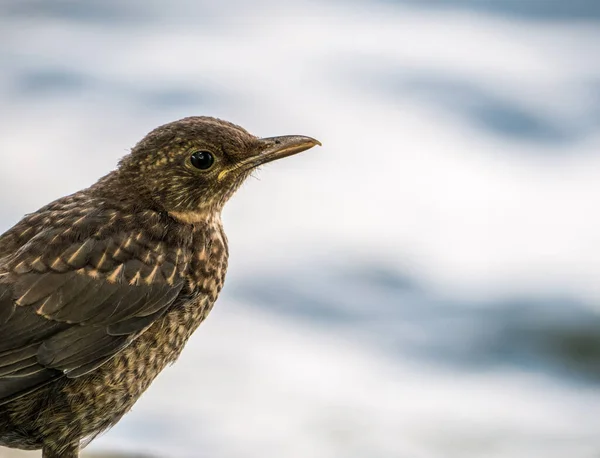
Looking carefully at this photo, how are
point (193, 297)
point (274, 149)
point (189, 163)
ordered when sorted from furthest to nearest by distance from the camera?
point (274, 149)
point (189, 163)
point (193, 297)

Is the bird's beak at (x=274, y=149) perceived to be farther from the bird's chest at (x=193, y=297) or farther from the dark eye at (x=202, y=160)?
the bird's chest at (x=193, y=297)

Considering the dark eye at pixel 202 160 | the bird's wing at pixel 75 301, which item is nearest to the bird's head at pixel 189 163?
the dark eye at pixel 202 160

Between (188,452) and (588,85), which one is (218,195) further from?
(588,85)

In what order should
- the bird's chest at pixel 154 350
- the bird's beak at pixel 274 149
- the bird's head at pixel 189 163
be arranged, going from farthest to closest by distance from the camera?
the bird's beak at pixel 274 149 < the bird's head at pixel 189 163 < the bird's chest at pixel 154 350

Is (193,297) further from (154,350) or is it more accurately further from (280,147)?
(280,147)

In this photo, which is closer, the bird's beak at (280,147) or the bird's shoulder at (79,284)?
the bird's shoulder at (79,284)

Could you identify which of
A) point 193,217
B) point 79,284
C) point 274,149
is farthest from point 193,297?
point 274,149

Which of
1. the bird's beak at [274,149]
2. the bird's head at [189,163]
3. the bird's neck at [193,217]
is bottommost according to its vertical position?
the bird's neck at [193,217]

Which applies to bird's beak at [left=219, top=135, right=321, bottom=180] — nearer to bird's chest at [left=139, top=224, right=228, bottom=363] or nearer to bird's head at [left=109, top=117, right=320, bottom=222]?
bird's head at [left=109, top=117, right=320, bottom=222]
